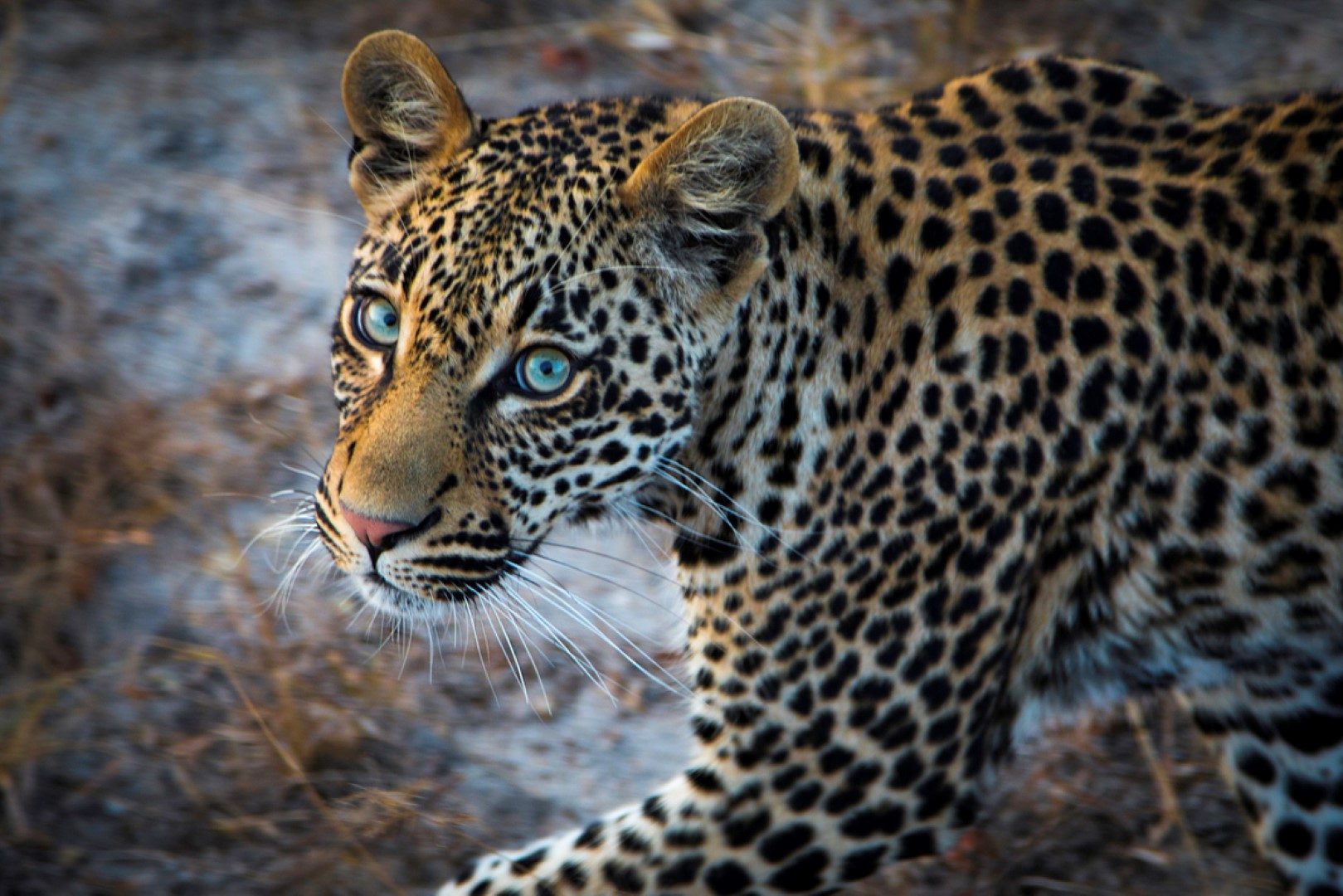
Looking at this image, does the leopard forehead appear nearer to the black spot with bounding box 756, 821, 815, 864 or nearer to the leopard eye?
the leopard eye

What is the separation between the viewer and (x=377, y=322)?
13.1 feet

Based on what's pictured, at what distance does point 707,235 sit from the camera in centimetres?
393

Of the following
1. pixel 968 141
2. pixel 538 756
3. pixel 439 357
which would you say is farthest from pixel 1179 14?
pixel 439 357

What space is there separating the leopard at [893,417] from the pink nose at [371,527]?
0.17 m

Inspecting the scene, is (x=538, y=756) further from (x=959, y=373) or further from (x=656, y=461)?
(x=959, y=373)

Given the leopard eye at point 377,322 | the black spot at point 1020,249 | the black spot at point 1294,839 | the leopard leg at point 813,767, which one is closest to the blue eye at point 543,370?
the leopard eye at point 377,322

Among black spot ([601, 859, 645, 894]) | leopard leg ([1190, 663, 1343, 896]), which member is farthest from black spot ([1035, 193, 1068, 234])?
black spot ([601, 859, 645, 894])

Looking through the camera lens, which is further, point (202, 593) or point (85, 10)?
point (85, 10)

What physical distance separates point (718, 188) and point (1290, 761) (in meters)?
2.71

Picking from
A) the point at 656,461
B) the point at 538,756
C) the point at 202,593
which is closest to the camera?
the point at 656,461

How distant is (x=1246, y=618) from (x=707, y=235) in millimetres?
1905

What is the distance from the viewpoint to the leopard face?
3.77 meters

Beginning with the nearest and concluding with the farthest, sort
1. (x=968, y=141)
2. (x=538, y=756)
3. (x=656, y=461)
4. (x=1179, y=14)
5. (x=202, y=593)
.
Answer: (x=656, y=461), (x=968, y=141), (x=538, y=756), (x=202, y=593), (x=1179, y=14)

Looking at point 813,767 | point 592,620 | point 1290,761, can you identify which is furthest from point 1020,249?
point 592,620
